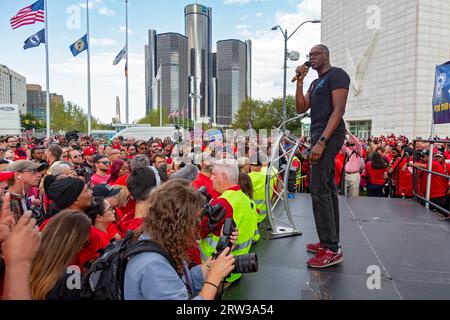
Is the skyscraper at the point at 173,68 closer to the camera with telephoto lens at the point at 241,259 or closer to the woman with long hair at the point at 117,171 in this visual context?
the woman with long hair at the point at 117,171

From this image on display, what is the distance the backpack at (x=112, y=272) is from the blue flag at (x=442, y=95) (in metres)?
5.78

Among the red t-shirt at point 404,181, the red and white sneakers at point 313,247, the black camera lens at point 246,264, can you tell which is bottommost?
the red and white sneakers at point 313,247

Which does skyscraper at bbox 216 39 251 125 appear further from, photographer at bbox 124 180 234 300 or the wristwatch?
photographer at bbox 124 180 234 300

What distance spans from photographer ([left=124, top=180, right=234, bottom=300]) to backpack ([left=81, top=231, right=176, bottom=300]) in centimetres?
3

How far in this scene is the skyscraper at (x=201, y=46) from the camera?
96.5 m

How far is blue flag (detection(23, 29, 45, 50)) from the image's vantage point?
16.2 m

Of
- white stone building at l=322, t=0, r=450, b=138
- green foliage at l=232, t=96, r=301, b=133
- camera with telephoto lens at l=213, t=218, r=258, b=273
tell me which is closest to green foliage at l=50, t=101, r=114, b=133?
green foliage at l=232, t=96, r=301, b=133

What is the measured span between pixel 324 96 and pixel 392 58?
42559 millimetres

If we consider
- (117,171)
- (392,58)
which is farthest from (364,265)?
(392,58)

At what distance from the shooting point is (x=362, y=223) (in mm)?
5074

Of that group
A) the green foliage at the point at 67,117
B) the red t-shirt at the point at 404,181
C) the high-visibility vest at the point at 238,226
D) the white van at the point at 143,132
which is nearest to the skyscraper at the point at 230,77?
the green foliage at the point at 67,117

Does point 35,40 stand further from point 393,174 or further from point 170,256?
point 170,256

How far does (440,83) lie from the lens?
229 inches
